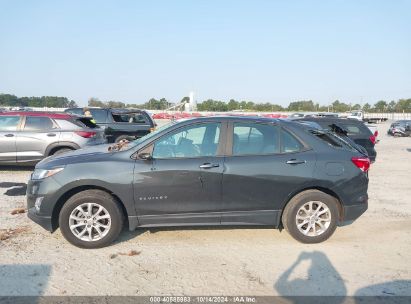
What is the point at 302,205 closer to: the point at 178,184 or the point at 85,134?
the point at 178,184

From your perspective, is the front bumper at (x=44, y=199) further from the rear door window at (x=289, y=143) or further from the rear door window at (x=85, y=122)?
the rear door window at (x=85, y=122)

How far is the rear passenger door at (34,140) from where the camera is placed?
927 cm

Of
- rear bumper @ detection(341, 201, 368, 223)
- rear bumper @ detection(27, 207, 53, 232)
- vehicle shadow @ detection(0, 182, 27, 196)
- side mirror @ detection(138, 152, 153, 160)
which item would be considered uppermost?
side mirror @ detection(138, 152, 153, 160)

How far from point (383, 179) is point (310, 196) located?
566 cm

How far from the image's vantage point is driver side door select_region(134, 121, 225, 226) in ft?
15.2

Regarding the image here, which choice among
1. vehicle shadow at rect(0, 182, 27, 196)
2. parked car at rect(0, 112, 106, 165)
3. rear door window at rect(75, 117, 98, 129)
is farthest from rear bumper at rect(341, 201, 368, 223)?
rear door window at rect(75, 117, 98, 129)

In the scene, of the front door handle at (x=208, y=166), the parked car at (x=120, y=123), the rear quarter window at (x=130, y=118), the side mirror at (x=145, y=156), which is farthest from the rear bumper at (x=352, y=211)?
the rear quarter window at (x=130, y=118)

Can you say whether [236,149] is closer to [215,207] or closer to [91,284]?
[215,207]

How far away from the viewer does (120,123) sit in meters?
13.4

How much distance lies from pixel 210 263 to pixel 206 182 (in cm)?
99

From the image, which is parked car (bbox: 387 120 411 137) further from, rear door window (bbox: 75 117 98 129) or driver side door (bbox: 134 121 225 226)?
driver side door (bbox: 134 121 225 226)

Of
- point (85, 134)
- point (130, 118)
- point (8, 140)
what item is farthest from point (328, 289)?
point (130, 118)

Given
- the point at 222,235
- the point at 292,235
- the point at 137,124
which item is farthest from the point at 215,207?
the point at 137,124

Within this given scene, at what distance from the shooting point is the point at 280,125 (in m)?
5.07
